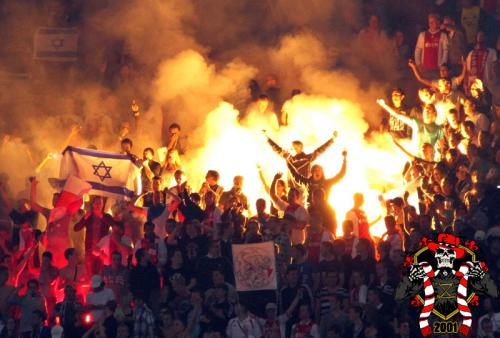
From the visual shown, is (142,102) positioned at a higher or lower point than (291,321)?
higher

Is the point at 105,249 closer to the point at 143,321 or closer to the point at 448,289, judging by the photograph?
the point at 143,321

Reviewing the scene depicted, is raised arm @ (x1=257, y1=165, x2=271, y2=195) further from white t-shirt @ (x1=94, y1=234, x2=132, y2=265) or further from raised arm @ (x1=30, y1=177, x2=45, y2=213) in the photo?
raised arm @ (x1=30, y1=177, x2=45, y2=213)

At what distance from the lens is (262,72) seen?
948 inches

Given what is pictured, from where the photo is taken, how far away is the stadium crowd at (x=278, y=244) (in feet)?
55.5

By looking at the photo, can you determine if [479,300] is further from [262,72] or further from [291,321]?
[262,72]

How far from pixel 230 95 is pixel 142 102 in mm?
1533

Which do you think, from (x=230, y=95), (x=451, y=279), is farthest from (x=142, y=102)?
(x=451, y=279)

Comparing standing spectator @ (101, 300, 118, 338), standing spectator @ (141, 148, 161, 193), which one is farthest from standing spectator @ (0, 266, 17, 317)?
standing spectator @ (141, 148, 161, 193)

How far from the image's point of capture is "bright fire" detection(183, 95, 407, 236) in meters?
21.5

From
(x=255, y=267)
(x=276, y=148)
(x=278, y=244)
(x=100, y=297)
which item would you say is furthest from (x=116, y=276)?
(x=276, y=148)

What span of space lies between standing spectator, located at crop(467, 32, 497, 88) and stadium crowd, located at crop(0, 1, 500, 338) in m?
0.02

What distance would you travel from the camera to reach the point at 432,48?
876 inches

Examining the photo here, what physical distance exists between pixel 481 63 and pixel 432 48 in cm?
101

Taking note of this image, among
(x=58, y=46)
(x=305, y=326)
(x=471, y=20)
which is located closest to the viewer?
(x=305, y=326)
